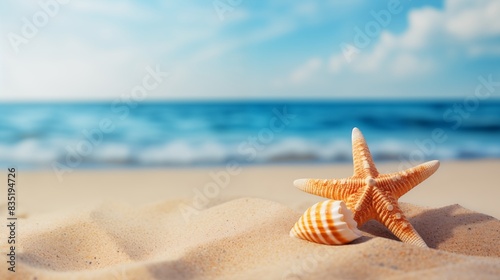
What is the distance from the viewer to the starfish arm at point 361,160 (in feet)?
9.87

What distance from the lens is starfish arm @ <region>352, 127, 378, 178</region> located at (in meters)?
3.01

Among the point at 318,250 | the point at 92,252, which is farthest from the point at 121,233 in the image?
the point at 318,250

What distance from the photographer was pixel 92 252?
301 centimetres

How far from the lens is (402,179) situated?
2980mm

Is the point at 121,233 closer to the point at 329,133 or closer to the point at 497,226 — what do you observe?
the point at 497,226

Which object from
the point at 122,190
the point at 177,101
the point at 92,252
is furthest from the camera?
the point at 177,101

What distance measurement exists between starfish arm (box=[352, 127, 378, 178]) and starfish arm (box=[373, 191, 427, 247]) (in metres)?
0.16

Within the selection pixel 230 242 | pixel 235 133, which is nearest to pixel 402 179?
pixel 230 242

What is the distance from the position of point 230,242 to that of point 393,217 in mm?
993

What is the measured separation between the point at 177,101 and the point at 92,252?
74.3 ft

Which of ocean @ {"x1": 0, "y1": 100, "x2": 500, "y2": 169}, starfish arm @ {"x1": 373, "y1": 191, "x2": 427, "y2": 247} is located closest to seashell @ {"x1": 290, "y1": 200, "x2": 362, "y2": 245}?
starfish arm @ {"x1": 373, "y1": 191, "x2": 427, "y2": 247}

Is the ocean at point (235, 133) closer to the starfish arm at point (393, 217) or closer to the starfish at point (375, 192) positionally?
the starfish at point (375, 192)

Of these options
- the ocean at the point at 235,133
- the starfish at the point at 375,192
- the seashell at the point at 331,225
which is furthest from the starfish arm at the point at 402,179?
the ocean at the point at 235,133

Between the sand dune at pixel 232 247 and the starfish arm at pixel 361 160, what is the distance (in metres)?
0.40
